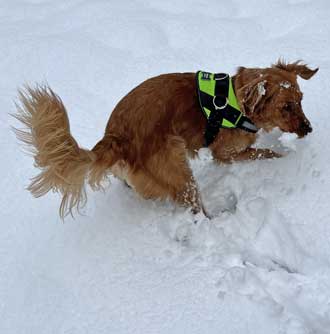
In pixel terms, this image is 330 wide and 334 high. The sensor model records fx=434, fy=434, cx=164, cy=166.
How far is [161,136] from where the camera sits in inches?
124

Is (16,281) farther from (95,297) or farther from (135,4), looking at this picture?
(135,4)

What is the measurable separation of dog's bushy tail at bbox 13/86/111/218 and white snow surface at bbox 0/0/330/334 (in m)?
0.46

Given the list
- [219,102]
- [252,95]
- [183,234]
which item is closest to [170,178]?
[183,234]

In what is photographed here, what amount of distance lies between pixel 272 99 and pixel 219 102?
1.29 ft

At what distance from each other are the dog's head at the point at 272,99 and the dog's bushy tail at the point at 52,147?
3.93 feet

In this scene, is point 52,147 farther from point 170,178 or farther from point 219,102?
point 219,102

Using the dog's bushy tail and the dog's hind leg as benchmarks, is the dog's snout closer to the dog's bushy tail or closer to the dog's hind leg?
the dog's hind leg

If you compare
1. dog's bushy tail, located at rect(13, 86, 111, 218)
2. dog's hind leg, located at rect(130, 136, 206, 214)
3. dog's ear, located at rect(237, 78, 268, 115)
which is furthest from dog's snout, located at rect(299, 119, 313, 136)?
dog's bushy tail, located at rect(13, 86, 111, 218)

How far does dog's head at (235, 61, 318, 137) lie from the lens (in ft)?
10.4

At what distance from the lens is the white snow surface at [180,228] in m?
2.59

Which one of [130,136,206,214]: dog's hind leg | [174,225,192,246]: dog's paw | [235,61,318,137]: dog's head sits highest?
[235,61,318,137]: dog's head

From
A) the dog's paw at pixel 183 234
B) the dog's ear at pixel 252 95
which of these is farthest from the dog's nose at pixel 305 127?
the dog's paw at pixel 183 234

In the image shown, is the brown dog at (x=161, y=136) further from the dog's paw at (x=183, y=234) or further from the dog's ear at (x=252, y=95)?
the dog's paw at (x=183, y=234)

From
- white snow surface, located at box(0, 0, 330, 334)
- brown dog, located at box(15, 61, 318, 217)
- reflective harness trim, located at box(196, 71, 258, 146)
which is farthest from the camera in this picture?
reflective harness trim, located at box(196, 71, 258, 146)
